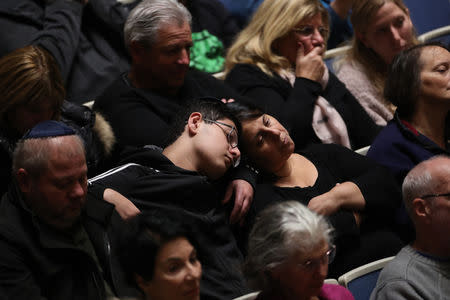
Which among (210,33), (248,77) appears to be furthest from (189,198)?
(210,33)

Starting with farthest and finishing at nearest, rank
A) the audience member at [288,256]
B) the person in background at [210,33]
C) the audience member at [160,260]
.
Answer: the person in background at [210,33] → the audience member at [288,256] → the audience member at [160,260]

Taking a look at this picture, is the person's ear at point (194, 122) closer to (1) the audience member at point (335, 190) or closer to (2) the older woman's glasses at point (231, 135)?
(2) the older woman's glasses at point (231, 135)

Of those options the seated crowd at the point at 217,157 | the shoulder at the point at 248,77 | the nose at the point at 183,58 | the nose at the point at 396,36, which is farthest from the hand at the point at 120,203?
the nose at the point at 396,36

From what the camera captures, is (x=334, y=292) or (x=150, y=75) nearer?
(x=334, y=292)

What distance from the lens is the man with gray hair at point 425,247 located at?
181 centimetres

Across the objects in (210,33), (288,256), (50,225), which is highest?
(288,256)

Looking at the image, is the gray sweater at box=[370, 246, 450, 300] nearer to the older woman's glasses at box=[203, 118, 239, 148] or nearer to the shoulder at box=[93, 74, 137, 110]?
the older woman's glasses at box=[203, 118, 239, 148]

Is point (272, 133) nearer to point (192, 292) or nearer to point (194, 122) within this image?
point (194, 122)

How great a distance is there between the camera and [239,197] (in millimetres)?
2066

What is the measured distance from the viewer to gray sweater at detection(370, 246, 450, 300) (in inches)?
70.8

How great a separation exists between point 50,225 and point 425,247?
3.19 feet

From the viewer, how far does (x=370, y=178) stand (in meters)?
2.27

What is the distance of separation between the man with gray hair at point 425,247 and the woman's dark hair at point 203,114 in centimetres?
57

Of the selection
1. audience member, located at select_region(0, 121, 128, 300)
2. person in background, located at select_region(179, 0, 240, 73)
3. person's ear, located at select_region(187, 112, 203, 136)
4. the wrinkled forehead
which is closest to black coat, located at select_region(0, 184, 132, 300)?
audience member, located at select_region(0, 121, 128, 300)
